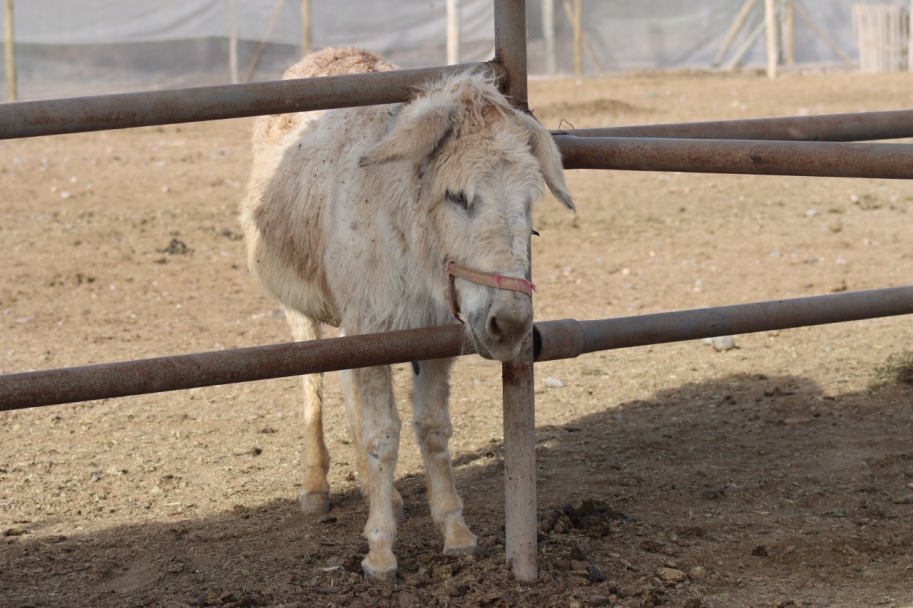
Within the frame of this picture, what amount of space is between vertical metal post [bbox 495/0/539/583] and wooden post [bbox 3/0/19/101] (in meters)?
12.6

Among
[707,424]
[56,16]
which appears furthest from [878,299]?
[56,16]

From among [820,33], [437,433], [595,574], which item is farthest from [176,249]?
[820,33]

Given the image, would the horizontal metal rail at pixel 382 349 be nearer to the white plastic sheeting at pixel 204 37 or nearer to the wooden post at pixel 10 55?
the wooden post at pixel 10 55

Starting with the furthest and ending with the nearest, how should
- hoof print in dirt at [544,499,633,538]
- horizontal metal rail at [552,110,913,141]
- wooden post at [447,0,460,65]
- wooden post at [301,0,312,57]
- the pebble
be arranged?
wooden post at [301,0,312,57] < wooden post at [447,0,460,65] < the pebble < hoof print in dirt at [544,499,633,538] < horizontal metal rail at [552,110,913,141]

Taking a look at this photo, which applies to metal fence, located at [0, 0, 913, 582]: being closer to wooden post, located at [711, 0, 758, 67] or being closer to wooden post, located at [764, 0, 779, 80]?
wooden post, located at [764, 0, 779, 80]

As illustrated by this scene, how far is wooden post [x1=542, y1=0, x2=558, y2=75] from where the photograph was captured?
55.9 feet

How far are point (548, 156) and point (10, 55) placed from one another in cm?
1316

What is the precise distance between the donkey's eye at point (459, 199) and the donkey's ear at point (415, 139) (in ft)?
0.47

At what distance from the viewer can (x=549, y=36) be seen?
55.9ft

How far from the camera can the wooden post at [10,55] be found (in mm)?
13547

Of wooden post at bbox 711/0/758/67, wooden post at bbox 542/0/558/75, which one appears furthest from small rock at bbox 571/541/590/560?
wooden post at bbox 711/0/758/67

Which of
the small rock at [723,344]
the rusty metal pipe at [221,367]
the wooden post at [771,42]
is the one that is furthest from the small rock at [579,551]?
the wooden post at [771,42]

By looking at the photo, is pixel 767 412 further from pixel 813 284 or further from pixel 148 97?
pixel 148 97

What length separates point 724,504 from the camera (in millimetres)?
3646
